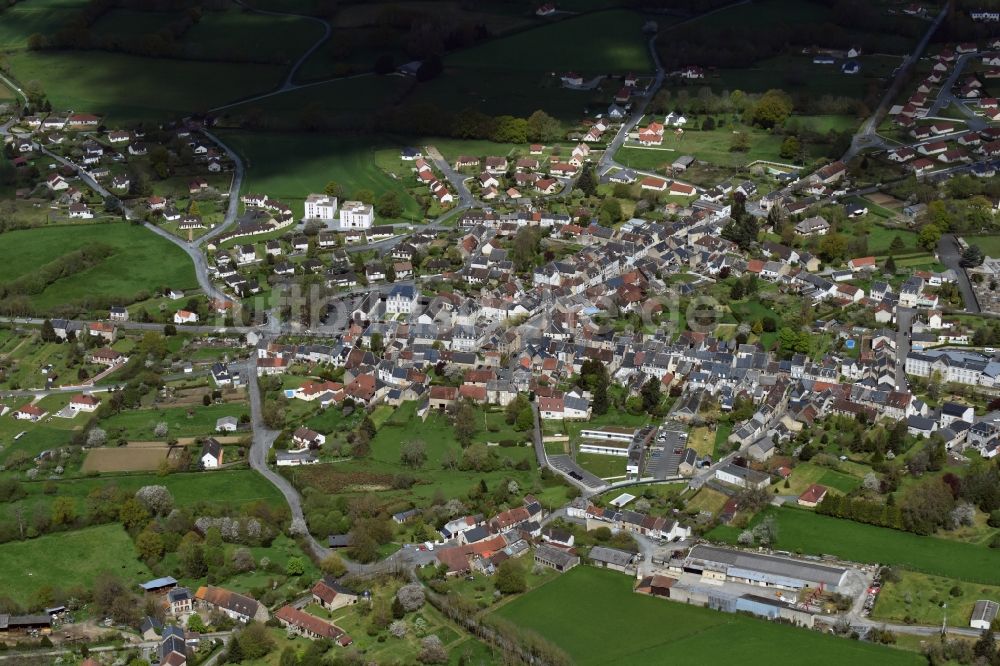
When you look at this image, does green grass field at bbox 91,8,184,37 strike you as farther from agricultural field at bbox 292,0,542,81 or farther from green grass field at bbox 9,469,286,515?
green grass field at bbox 9,469,286,515

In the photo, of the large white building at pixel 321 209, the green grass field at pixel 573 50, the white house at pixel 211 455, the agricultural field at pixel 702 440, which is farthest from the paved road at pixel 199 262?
the green grass field at pixel 573 50

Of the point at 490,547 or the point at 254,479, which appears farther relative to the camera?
the point at 254,479

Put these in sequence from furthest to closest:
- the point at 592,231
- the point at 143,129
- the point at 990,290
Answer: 1. the point at 143,129
2. the point at 592,231
3. the point at 990,290

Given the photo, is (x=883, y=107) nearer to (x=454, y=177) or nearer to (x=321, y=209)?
(x=454, y=177)

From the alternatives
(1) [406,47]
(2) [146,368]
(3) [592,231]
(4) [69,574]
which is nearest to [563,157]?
→ (3) [592,231]

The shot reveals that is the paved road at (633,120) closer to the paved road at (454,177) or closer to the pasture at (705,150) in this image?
the pasture at (705,150)

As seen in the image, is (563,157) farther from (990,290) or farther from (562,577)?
(562,577)
